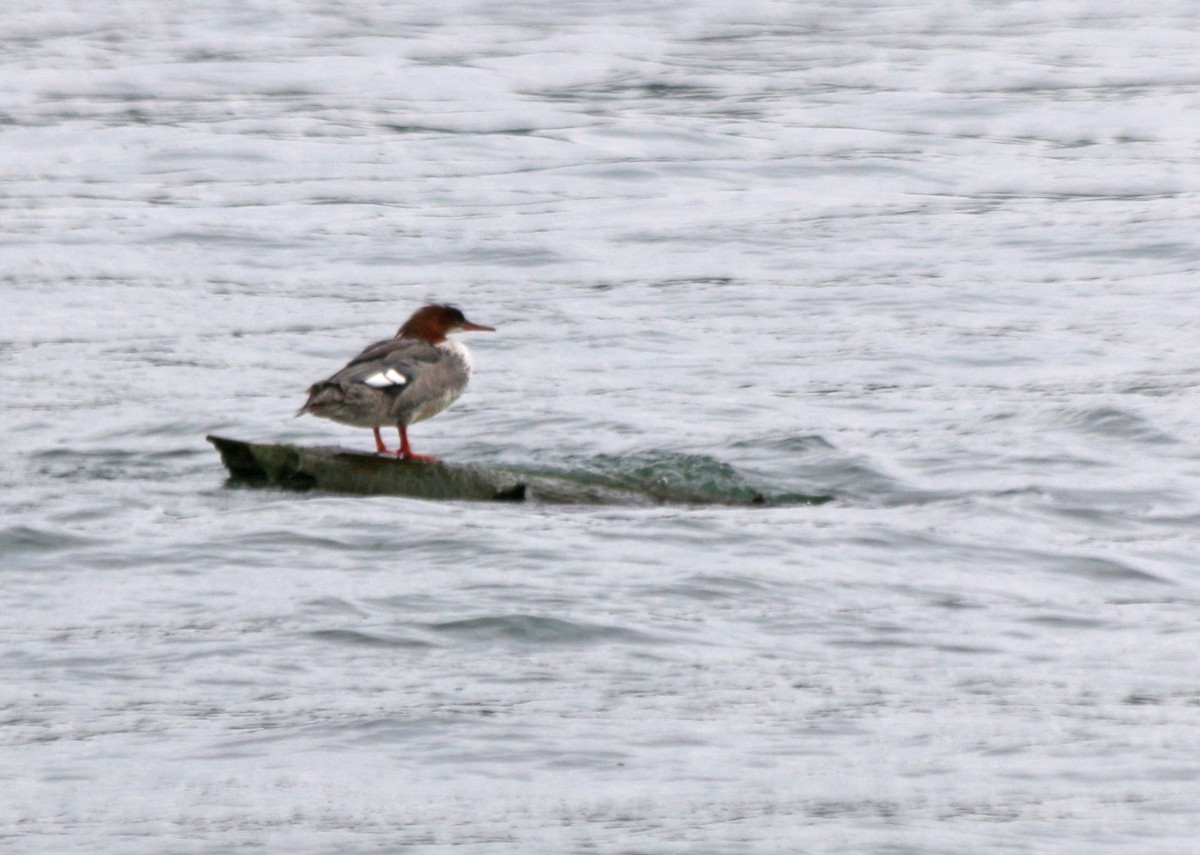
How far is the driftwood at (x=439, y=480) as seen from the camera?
34.2ft

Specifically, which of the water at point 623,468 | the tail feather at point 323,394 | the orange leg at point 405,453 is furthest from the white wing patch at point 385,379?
the water at point 623,468

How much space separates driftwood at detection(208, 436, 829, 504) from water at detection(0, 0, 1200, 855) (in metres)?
0.13

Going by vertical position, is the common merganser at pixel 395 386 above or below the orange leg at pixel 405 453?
above

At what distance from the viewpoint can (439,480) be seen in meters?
10.5

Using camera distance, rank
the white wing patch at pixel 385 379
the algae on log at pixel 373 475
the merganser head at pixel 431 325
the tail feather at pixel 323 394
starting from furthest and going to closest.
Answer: the merganser head at pixel 431 325
the algae on log at pixel 373 475
the white wing patch at pixel 385 379
the tail feather at pixel 323 394

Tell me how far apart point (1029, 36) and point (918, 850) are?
2603 centimetres

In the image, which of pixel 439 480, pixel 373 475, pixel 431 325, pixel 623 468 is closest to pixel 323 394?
pixel 373 475

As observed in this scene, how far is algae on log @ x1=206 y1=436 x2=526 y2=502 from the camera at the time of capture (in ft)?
34.1

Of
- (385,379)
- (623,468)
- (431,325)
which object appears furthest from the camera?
(623,468)

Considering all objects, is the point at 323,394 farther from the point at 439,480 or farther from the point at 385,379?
the point at 439,480

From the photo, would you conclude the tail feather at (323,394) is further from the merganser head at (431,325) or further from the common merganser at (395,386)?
the merganser head at (431,325)

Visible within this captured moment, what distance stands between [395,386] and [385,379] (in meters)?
0.07

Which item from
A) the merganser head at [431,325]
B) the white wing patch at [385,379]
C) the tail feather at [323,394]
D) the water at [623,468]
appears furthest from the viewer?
the merganser head at [431,325]

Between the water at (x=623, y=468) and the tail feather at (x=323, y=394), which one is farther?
the tail feather at (x=323, y=394)
